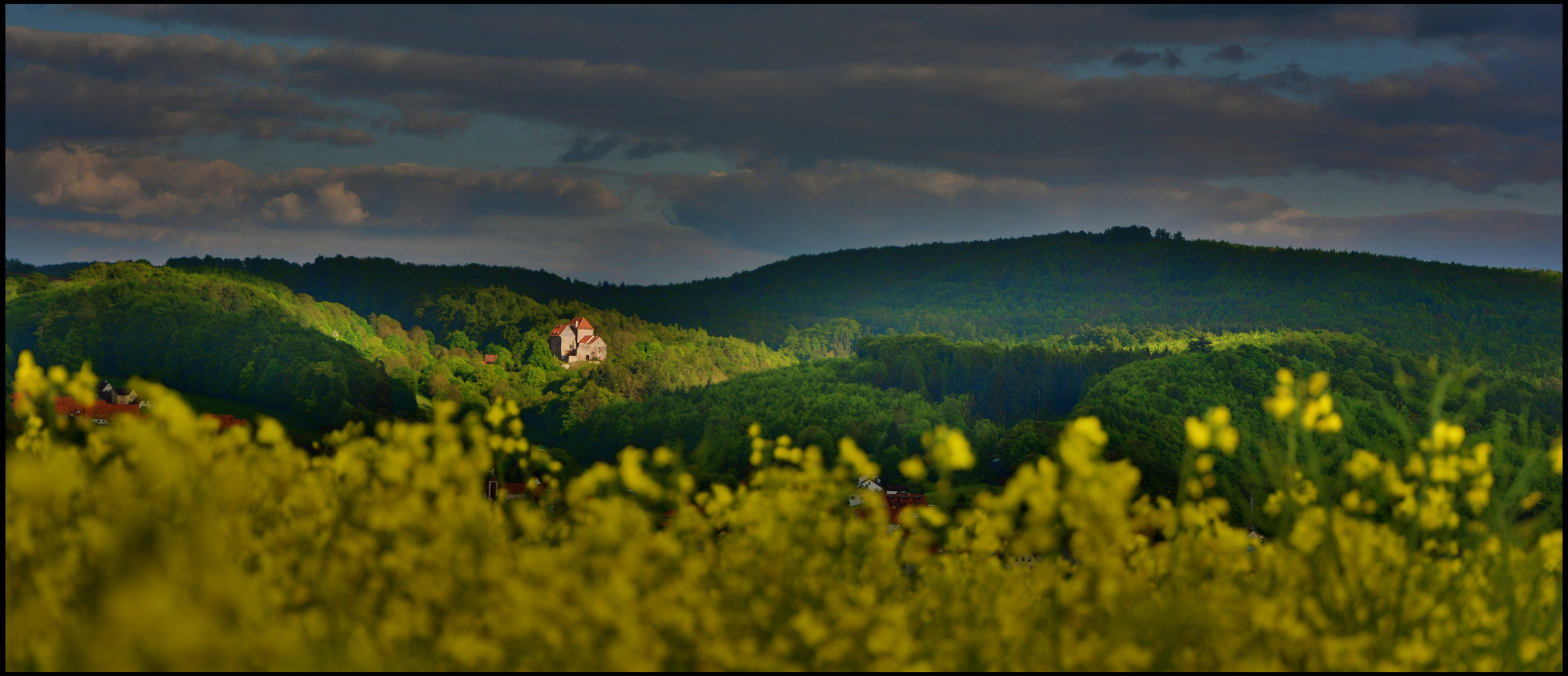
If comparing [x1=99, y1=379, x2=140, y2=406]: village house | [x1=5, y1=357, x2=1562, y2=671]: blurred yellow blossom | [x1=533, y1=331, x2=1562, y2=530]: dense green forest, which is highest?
[x1=5, y1=357, x2=1562, y2=671]: blurred yellow blossom

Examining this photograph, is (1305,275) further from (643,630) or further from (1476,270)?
(643,630)

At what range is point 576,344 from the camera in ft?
452

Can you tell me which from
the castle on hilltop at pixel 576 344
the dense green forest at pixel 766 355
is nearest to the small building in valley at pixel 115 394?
the dense green forest at pixel 766 355

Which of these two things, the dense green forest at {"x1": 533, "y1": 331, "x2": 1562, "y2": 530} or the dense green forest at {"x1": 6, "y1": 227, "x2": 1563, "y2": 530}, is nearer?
the dense green forest at {"x1": 533, "y1": 331, "x2": 1562, "y2": 530}

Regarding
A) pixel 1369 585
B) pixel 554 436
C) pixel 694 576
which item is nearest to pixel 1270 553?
pixel 1369 585

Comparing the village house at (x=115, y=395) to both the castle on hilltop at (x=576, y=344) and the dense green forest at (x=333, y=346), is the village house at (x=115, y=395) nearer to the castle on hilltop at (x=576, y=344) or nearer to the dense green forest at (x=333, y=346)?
the dense green forest at (x=333, y=346)

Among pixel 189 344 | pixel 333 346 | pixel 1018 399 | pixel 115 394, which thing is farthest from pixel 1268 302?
pixel 115 394

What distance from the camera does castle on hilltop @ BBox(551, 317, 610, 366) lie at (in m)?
136

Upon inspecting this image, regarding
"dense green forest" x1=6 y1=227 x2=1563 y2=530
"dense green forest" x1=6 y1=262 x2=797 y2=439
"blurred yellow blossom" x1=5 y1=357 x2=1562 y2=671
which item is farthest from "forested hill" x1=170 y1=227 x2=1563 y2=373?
"blurred yellow blossom" x1=5 y1=357 x2=1562 y2=671

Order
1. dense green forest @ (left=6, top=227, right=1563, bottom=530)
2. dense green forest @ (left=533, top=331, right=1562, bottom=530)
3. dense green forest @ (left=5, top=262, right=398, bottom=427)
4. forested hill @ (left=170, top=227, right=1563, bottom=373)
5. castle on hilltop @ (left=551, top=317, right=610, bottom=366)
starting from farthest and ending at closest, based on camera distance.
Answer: forested hill @ (left=170, top=227, right=1563, bottom=373) < castle on hilltop @ (left=551, top=317, right=610, bottom=366) < dense green forest @ (left=6, top=227, right=1563, bottom=530) < dense green forest @ (left=5, top=262, right=398, bottom=427) < dense green forest @ (left=533, top=331, right=1562, bottom=530)

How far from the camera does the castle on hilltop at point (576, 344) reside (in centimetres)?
13575

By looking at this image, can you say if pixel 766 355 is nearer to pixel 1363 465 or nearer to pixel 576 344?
pixel 576 344

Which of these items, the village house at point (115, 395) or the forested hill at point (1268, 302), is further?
the forested hill at point (1268, 302)

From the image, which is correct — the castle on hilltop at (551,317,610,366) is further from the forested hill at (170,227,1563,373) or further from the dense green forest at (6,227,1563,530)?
the forested hill at (170,227,1563,373)
